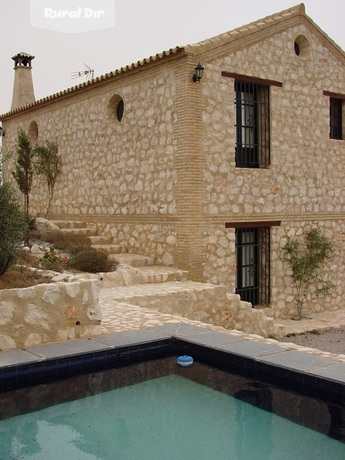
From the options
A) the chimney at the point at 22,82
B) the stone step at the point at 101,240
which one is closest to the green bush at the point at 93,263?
the stone step at the point at 101,240

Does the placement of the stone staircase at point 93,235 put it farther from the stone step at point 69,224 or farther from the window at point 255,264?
the window at point 255,264

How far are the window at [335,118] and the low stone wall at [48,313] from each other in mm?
10460

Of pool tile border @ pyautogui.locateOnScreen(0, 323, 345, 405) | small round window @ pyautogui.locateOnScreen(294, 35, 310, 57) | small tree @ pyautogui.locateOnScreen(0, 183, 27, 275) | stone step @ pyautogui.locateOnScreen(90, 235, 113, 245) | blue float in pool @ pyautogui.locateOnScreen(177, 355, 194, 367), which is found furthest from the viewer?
small round window @ pyautogui.locateOnScreen(294, 35, 310, 57)

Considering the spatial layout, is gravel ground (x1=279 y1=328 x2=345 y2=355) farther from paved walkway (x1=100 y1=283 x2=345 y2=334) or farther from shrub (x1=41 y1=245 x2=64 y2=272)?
shrub (x1=41 y1=245 x2=64 y2=272)

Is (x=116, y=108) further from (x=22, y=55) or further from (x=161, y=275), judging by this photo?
(x=22, y=55)

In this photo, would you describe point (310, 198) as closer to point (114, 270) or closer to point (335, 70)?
point (335, 70)

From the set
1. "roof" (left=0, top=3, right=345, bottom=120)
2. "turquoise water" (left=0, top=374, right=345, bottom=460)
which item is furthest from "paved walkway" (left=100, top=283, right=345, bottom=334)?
"roof" (left=0, top=3, right=345, bottom=120)

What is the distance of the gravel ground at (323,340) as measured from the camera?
11250 mm

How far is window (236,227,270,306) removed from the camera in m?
13.5

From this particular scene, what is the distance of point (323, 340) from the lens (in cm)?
1199

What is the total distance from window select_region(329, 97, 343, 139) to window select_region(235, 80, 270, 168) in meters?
2.86

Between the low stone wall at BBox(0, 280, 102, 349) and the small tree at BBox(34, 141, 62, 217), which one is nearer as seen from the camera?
the low stone wall at BBox(0, 280, 102, 349)

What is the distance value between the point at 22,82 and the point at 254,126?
12225 millimetres

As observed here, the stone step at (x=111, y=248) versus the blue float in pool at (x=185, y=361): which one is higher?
the stone step at (x=111, y=248)
